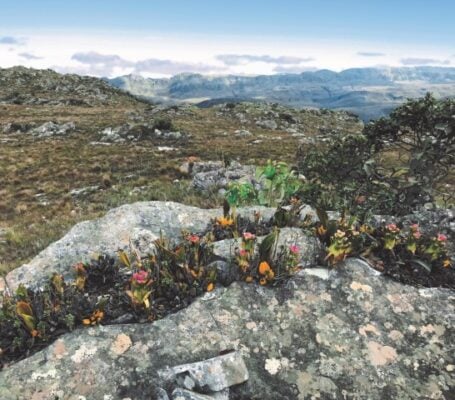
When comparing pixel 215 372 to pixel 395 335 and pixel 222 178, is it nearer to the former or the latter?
pixel 395 335

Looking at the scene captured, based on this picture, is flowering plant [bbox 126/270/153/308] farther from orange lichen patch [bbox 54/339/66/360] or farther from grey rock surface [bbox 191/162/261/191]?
grey rock surface [bbox 191/162/261/191]

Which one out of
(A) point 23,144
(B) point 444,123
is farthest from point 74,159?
→ (B) point 444,123

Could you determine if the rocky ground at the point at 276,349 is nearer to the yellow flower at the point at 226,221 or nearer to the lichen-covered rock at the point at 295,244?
the lichen-covered rock at the point at 295,244

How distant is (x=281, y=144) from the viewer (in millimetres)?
43031

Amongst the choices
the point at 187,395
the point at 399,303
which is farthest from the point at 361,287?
the point at 187,395

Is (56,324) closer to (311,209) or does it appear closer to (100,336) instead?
(100,336)

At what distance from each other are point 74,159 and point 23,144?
40.8ft

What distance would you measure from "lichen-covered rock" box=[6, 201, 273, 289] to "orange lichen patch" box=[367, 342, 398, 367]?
3064 millimetres

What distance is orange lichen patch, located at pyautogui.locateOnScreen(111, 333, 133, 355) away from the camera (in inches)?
168

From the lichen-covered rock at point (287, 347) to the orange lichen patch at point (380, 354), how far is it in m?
0.01

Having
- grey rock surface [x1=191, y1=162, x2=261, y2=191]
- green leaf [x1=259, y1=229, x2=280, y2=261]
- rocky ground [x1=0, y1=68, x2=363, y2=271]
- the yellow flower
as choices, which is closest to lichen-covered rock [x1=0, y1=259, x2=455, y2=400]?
green leaf [x1=259, y1=229, x2=280, y2=261]

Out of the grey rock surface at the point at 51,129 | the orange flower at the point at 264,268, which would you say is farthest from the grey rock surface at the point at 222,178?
the grey rock surface at the point at 51,129

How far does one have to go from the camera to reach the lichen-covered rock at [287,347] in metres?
4.00

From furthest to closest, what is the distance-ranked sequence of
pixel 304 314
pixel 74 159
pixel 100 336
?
1. pixel 74 159
2. pixel 304 314
3. pixel 100 336
